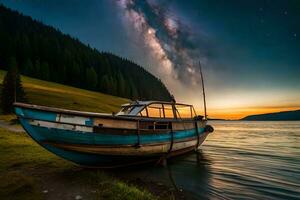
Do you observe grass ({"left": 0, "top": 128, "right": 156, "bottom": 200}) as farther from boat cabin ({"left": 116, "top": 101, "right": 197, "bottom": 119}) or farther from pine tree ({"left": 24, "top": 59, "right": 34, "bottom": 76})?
pine tree ({"left": 24, "top": 59, "right": 34, "bottom": 76})

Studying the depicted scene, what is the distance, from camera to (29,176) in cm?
998

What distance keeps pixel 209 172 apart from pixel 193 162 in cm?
290

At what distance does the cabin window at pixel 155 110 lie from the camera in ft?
49.5

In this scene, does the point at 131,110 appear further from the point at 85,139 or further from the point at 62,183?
the point at 62,183

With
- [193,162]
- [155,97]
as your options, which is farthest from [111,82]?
[193,162]

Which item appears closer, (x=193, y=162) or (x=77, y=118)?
(x=77, y=118)

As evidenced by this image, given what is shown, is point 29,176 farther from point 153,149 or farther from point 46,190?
point 153,149

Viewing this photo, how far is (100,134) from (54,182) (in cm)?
284

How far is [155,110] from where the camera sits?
15633mm

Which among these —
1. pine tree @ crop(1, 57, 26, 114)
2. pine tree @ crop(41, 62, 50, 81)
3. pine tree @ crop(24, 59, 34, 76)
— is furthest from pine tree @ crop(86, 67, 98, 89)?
pine tree @ crop(1, 57, 26, 114)

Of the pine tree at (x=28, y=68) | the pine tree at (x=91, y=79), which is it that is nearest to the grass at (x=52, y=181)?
the pine tree at (x=28, y=68)

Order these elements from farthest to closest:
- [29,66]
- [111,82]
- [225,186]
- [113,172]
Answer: [111,82] < [29,66] < [113,172] < [225,186]

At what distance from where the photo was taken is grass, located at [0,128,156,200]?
7891 millimetres

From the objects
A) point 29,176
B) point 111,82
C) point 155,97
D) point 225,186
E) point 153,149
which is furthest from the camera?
point 155,97
